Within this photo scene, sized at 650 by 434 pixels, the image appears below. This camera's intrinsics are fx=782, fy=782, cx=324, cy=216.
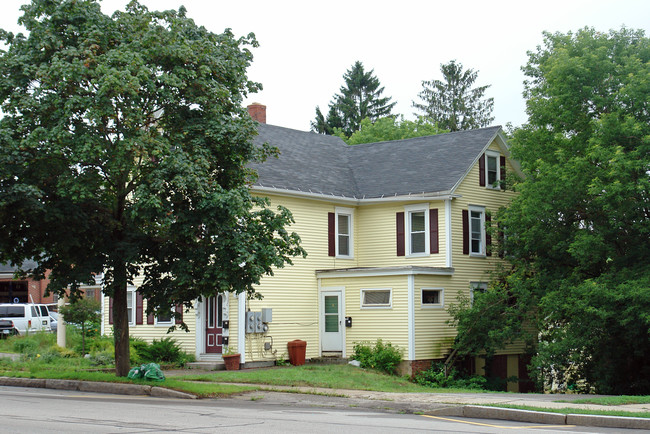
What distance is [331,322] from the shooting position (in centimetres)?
3023

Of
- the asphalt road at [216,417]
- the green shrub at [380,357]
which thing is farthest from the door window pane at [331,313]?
the asphalt road at [216,417]

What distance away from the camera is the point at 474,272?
101 feet

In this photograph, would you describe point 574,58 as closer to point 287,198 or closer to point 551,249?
point 551,249

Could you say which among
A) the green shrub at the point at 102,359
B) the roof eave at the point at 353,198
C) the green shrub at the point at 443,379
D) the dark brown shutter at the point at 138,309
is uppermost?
the roof eave at the point at 353,198

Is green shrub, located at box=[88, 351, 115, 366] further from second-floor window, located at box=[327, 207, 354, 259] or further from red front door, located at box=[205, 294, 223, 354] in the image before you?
second-floor window, located at box=[327, 207, 354, 259]

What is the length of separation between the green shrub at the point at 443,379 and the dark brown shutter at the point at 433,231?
4404 mm

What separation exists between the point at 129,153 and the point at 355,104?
55.3m

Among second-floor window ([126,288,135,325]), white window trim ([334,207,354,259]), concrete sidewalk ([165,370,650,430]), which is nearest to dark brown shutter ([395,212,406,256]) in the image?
white window trim ([334,207,354,259])

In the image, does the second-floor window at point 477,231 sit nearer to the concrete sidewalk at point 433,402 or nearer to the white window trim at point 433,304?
the white window trim at point 433,304

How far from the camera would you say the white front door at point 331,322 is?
98.0ft

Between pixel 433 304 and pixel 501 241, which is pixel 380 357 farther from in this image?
pixel 501 241

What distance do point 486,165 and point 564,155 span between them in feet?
17.9

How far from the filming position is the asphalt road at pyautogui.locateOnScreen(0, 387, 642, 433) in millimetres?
12086

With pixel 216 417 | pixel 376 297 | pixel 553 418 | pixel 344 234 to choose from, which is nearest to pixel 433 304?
pixel 376 297
